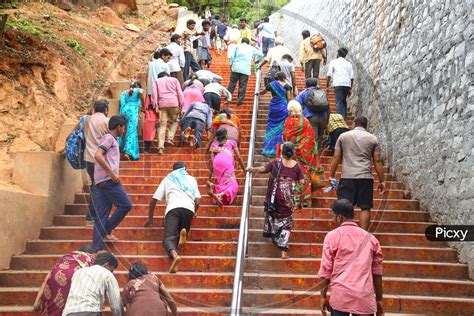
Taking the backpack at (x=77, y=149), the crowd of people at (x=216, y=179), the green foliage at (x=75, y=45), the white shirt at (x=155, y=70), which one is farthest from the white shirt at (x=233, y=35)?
the backpack at (x=77, y=149)

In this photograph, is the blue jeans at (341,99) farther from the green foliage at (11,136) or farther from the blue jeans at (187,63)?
the green foliage at (11,136)

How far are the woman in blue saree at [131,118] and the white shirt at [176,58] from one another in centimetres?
220

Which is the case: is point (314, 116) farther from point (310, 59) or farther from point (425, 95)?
point (310, 59)

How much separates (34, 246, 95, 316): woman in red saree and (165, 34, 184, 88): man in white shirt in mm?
7437

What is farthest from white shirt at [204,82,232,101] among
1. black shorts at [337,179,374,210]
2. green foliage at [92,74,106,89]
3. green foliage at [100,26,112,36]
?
green foliage at [100,26,112,36]

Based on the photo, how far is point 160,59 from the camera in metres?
A: 10.9

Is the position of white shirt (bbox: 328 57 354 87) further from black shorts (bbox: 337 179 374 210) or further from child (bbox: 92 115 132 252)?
child (bbox: 92 115 132 252)

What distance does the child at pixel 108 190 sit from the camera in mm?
6711

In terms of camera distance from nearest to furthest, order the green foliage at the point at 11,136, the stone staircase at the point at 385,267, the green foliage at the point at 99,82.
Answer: the stone staircase at the point at 385,267, the green foliage at the point at 11,136, the green foliage at the point at 99,82

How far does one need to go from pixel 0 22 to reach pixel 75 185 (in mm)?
4208

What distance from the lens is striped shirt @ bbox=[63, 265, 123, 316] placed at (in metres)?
4.92

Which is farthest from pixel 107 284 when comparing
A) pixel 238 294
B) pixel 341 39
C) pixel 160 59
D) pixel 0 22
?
pixel 341 39

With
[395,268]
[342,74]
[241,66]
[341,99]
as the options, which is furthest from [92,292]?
[241,66]

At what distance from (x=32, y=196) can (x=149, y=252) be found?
1846 mm
